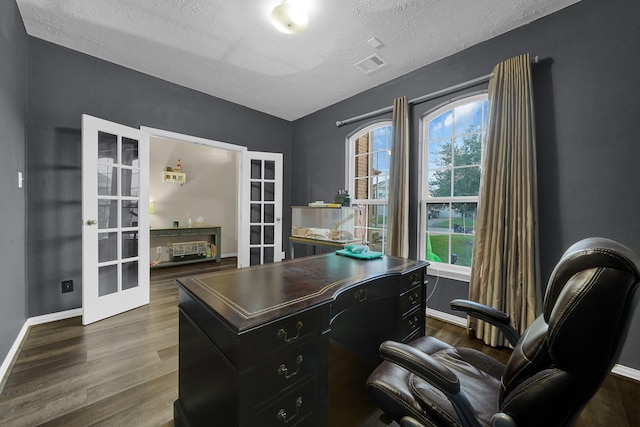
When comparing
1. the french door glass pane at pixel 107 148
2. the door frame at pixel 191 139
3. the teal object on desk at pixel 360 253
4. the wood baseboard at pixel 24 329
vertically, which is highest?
the door frame at pixel 191 139

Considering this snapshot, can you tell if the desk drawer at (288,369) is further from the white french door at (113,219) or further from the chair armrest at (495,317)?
the white french door at (113,219)

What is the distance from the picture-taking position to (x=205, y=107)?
11.8 feet

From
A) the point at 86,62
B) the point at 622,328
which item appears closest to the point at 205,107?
the point at 86,62

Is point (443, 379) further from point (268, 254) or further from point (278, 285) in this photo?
point (268, 254)

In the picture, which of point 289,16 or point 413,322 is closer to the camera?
point 413,322

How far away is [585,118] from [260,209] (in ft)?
12.6

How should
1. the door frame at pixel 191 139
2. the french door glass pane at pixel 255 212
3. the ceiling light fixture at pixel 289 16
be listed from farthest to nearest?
the french door glass pane at pixel 255 212 < the door frame at pixel 191 139 < the ceiling light fixture at pixel 289 16

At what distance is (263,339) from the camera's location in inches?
34.3

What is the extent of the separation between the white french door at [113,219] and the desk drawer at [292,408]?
8.53 feet

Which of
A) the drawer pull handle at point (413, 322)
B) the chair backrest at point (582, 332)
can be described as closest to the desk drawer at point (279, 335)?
the chair backrest at point (582, 332)

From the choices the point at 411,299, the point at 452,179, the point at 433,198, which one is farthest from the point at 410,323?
the point at 452,179

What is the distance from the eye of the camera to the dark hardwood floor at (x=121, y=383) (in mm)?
1411

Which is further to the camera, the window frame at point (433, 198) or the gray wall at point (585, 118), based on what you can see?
the window frame at point (433, 198)

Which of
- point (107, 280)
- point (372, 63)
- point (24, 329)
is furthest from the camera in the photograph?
point (372, 63)
